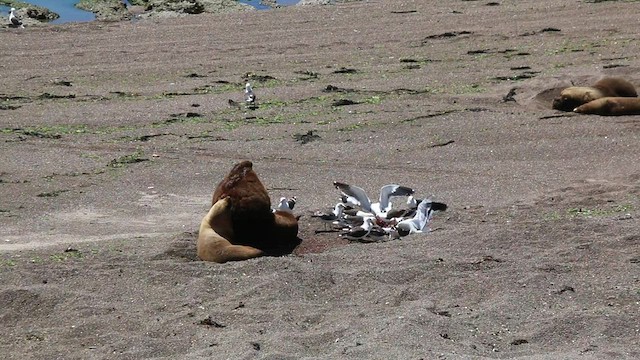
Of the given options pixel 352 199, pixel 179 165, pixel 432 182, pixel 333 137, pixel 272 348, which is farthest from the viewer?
pixel 333 137

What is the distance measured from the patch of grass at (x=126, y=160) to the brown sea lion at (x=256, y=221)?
3596 mm

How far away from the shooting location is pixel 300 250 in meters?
7.64

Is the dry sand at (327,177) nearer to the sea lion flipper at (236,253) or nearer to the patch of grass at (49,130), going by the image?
the patch of grass at (49,130)

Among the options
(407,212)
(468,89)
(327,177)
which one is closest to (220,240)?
(407,212)

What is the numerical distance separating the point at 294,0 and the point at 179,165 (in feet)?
43.4

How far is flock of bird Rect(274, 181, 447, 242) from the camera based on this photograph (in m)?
7.92

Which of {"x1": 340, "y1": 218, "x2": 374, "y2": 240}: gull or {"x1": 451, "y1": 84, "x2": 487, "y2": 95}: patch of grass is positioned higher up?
{"x1": 340, "y1": 218, "x2": 374, "y2": 240}: gull

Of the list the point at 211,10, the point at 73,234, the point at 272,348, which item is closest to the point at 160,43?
the point at 211,10

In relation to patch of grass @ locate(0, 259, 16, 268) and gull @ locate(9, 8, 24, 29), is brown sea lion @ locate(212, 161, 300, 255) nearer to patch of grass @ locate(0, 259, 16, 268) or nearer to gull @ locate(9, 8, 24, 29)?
patch of grass @ locate(0, 259, 16, 268)

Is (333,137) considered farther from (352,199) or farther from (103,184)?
(352,199)

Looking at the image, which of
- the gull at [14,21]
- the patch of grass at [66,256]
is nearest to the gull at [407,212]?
the patch of grass at [66,256]

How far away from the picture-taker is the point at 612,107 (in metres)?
12.4

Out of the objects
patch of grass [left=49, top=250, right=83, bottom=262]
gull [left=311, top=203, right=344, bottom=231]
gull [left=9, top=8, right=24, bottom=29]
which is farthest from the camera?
gull [left=9, top=8, right=24, bottom=29]

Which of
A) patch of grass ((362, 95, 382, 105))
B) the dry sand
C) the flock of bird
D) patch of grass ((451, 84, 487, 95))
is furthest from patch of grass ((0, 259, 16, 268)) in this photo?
patch of grass ((451, 84, 487, 95))
